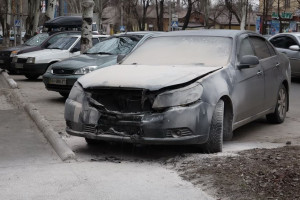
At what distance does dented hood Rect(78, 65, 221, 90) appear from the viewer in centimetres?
581

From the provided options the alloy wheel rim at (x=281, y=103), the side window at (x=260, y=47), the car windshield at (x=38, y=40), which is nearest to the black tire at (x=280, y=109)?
the alloy wheel rim at (x=281, y=103)

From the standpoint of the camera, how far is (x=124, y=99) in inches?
232

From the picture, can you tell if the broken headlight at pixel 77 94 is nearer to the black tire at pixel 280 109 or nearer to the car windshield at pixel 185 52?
the car windshield at pixel 185 52

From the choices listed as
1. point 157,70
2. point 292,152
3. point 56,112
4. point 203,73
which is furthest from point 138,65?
point 56,112

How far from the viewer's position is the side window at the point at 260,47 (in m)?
7.92

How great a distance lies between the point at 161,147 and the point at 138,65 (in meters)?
1.14

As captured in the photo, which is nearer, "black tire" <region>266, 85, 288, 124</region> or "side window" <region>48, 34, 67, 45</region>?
"black tire" <region>266, 85, 288, 124</region>

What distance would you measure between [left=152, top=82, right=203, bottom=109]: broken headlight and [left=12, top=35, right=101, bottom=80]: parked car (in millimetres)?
10175

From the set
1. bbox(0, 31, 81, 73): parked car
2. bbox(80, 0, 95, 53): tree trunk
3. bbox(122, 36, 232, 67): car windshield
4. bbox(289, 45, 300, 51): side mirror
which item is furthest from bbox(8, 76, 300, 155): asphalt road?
bbox(0, 31, 81, 73): parked car

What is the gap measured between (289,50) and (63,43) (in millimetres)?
7176

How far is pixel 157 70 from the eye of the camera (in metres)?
6.30

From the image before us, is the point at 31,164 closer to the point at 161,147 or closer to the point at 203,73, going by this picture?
the point at 161,147

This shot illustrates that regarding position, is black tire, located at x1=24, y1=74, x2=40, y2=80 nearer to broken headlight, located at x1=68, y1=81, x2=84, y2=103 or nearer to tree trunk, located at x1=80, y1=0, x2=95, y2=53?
tree trunk, located at x1=80, y1=0, x2=95, y2=53

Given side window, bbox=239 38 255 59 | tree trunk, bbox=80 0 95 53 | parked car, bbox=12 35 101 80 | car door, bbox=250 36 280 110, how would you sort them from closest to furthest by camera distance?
side window, bbox=239 38 255 59, car door, bbox=250 36 280 110, tree trunk, bbox=80 0 95 53, parked car, bbox=12 35 101 80
